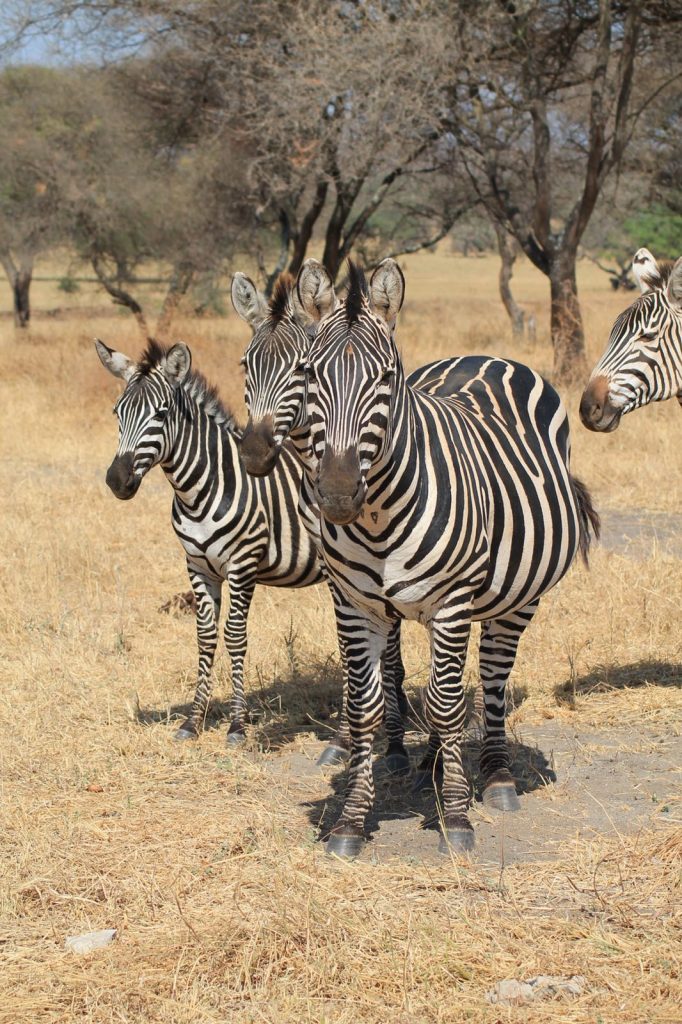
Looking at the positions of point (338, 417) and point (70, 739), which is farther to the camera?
point (70, 739)

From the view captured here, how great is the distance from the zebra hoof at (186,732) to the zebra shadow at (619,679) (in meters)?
1.83

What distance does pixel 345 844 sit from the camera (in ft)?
13.9

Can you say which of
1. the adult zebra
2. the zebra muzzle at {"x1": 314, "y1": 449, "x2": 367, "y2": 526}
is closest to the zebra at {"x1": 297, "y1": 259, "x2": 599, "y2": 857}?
A: the zebra muzzle at {"x1": 314, "y1": 449, "x2": 367, "y2": 526}

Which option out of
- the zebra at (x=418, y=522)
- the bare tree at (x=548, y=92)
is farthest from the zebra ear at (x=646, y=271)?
the bare tree at (x=548, y=92)

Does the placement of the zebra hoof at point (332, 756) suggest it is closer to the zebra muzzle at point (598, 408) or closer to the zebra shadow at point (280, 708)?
the zebra shadow at point (280, 708)

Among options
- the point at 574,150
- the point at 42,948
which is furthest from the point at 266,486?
the point at 574,150

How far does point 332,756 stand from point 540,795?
101 centimetres

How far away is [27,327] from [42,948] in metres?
22.7

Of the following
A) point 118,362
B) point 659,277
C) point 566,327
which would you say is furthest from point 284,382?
point 566,327

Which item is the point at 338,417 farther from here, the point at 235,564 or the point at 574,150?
the point at 574,150

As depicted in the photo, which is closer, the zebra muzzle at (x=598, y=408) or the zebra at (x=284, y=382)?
the zebra at (x=284, y=382)

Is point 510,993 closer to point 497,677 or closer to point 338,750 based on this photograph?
point 497,677

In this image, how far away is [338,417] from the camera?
3.68m

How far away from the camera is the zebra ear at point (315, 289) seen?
13.5 feet
